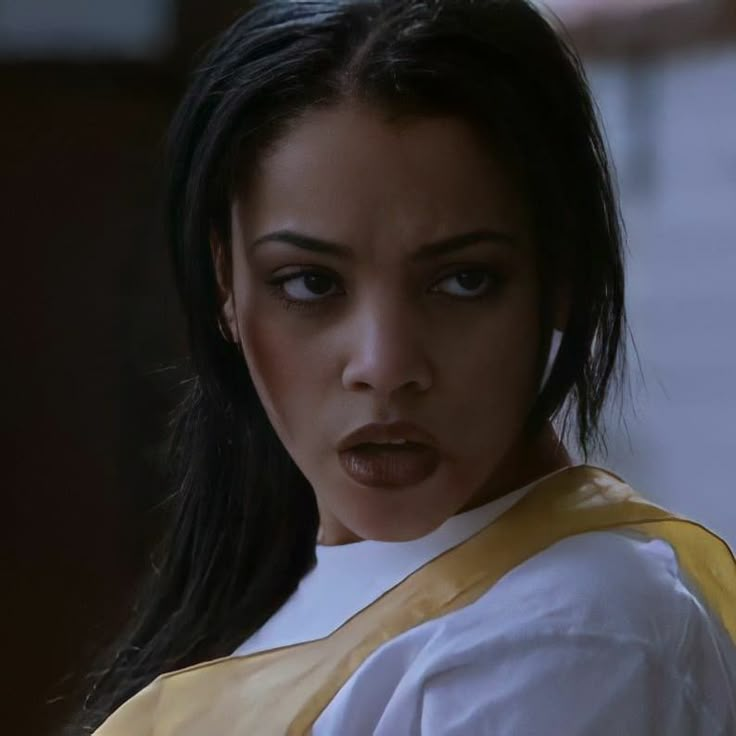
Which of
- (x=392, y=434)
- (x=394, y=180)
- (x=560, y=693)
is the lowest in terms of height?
(x=560, y=693)

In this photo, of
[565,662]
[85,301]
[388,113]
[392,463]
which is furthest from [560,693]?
[85,301]

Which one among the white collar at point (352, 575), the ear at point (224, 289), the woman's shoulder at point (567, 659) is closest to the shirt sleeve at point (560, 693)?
the woman's shoulder at point (567, 659)

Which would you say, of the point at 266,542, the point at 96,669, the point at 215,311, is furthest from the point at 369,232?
the point at 96,669

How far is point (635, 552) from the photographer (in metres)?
0.66

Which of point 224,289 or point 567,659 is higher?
point 224,289

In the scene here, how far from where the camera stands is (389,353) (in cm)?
65

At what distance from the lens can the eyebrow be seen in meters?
0.65

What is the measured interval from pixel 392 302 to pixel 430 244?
31 millimetres

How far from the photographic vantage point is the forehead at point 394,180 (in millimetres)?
646

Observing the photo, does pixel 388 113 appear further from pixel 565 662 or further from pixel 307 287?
pixel 565 662

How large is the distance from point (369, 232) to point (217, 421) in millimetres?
254

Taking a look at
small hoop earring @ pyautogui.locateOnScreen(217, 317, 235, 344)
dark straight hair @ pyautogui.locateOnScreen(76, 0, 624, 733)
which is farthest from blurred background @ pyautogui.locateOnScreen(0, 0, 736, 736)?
→ small hoop earring @ pyautogui.locateOnScreen(217, 317, 235, 344)

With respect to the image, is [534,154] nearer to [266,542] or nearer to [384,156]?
[384,156]

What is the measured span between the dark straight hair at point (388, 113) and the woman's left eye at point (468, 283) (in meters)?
0.03
